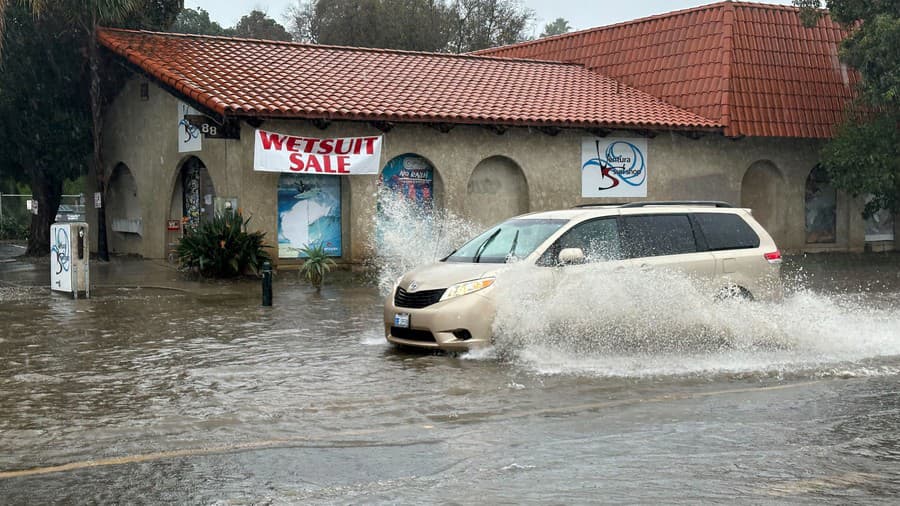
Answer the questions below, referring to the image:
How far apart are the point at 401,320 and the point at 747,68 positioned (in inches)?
744

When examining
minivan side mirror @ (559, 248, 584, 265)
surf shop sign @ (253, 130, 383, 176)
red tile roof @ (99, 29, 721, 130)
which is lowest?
minivan side mirror @ (559, 248, 584, 265)

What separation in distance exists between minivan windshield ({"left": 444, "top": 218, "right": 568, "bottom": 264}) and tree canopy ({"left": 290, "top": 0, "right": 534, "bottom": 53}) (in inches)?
1673

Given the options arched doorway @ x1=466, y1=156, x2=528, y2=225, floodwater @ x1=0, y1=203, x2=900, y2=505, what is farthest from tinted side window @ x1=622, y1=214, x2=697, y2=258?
arched doorway @ x1=466, y1=156, x2=528, y2=225

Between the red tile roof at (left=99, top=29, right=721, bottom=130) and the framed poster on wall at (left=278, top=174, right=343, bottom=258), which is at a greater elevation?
the red tile roof at (left=99, top=29, right=721, bottom=130)

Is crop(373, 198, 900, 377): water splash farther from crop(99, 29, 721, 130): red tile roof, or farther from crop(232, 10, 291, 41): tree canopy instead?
crop(232, 10, 291, 41): tree canopy

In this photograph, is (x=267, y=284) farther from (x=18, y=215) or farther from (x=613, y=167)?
(x=18, y=215)

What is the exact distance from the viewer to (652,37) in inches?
1195

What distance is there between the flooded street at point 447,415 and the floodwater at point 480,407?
0.03 meters

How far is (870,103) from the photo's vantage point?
26328 mm

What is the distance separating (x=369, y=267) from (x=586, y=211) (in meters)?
11.8

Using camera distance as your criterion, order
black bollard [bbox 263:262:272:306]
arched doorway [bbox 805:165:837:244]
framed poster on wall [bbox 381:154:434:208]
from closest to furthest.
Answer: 1. black bollard [bbox 263:262:272:306]
2. framed poster on wall [bbox 381:154:434:208]
3. arched doorway [bbox 805:165:837:244]

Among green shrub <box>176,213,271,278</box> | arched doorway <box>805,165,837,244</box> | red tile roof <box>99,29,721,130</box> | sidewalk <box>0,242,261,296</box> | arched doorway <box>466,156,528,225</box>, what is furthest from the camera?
arched doorway <box>805,165,837,244</box>

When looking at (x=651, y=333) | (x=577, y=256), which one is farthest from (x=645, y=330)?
(x=577, y=256)

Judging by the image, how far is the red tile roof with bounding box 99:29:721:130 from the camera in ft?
74.9
